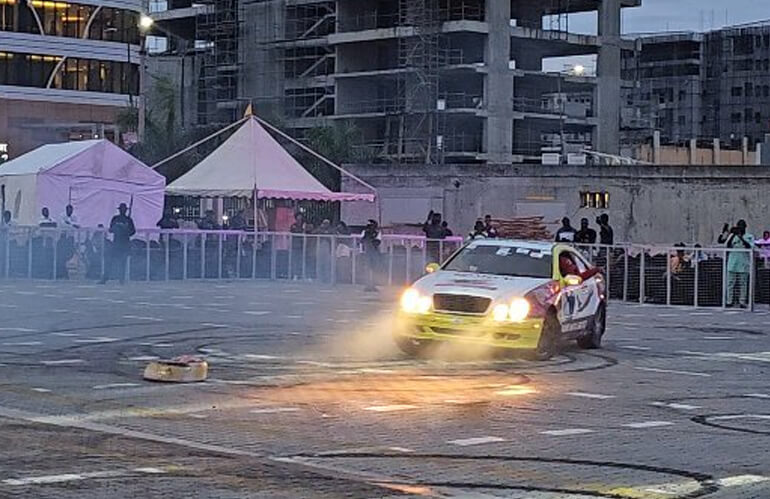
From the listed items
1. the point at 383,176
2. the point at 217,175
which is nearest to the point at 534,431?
the point at 217,175

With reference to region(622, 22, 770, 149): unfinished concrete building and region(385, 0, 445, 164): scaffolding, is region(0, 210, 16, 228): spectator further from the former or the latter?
region(622, 22, 770, 149): unfinished concrete building

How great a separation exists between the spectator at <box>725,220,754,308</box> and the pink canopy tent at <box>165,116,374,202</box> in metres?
13.2

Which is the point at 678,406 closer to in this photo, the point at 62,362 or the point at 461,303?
the point at 461,303

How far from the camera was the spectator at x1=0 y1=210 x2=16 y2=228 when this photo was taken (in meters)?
35.6

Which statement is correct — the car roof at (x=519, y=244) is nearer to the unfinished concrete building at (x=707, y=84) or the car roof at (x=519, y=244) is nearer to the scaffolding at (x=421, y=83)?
the scaffolding at (x=421, y=83)

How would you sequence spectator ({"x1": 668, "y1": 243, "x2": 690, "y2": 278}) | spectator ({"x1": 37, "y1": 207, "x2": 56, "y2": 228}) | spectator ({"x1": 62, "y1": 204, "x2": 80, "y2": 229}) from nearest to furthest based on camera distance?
spectator ({"x1": 668, "y1": 243, "x2": 690, "y2": 278})
spectator ({"x1": 62, "y1": 204, "x2": 80, "y2": 229})
spectator ({"x1": 37, "y1": 207, "x2": 56, "y2": 228})


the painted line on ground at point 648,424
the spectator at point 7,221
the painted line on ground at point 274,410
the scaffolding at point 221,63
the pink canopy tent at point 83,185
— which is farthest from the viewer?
the scaffolding at point 221,63

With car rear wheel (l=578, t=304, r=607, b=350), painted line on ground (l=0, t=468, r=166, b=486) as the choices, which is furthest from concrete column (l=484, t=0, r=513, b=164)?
painted line on ground (l=0, t=468, r=166, b=486)

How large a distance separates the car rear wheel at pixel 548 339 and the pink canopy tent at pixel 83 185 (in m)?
22.1

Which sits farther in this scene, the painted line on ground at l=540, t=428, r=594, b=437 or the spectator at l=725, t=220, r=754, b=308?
the spectator at l=725, t=220, r=754, b=308

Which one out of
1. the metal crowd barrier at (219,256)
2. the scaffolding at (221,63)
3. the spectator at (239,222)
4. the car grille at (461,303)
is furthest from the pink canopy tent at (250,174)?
the scaffolding at (221,63)

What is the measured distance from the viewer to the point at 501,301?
17125 mm

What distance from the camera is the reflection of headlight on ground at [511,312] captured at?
17.1m

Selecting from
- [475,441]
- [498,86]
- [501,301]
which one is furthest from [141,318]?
[498,86]
